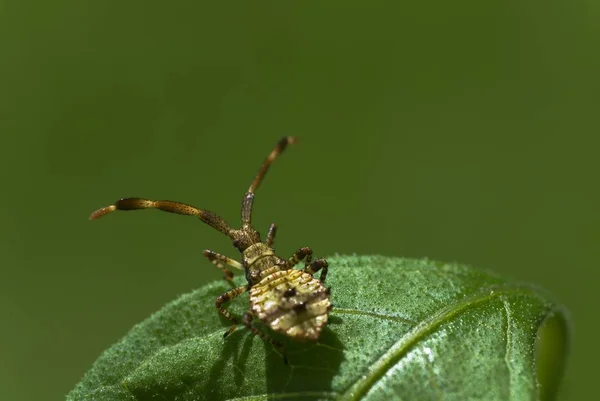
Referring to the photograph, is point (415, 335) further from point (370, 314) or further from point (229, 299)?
point (229, 299)

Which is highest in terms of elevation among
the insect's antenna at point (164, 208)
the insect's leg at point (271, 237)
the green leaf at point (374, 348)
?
the insect's antenna at point (164, 208)

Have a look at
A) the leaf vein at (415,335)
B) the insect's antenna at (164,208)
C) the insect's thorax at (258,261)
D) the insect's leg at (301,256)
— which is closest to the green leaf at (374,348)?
the leaf vein at (415,335)

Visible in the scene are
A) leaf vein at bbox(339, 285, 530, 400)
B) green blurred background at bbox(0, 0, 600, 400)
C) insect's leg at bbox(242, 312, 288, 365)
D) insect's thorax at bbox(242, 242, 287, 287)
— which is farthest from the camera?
green blurred background at bbox(0, 0, 600, 400)

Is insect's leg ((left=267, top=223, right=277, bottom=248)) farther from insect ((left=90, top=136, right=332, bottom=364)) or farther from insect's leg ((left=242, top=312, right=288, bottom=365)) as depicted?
insect's leg ((left=242, top=312, right=288, bottom=365))

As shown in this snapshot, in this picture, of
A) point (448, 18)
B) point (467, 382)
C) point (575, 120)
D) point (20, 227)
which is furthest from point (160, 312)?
point (448, 18)

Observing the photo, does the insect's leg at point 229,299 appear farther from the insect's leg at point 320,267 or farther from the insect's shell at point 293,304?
the insect's leg at point 320,267

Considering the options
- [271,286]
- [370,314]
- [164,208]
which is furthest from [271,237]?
[370,314]

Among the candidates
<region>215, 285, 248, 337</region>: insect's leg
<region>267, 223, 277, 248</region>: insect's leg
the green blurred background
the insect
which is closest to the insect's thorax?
the insect
